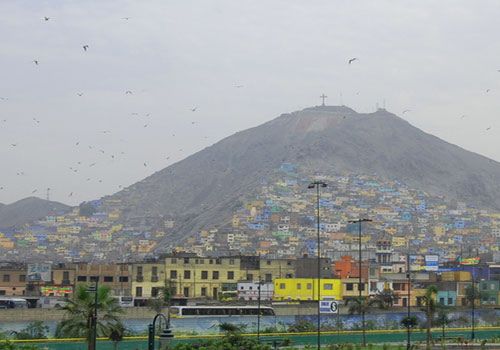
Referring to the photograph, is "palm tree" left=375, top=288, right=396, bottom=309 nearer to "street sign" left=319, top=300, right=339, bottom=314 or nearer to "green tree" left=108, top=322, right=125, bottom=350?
"street sign" left=319, top=300, right=339, bottom=314

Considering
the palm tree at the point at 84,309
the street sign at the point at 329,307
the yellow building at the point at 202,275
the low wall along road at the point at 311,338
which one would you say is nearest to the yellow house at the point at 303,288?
the yellow building at the point at 202,275

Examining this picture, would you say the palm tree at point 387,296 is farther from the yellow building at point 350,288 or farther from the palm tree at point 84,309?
the palm tree at point 84,309

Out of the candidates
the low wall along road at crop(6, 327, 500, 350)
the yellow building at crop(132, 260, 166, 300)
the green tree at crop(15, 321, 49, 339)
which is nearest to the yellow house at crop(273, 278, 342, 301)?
the yellow building at crop(132, 260, 166, 300)

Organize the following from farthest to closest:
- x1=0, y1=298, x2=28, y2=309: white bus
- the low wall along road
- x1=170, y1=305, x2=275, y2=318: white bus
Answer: x1=0, y1=298, x2=28, y2=309: white bus, x1=170, y1=305, x2=275, y2=318: white bus, the low wall along road

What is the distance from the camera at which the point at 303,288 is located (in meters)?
109

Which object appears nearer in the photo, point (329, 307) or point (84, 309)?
point (84, 309)

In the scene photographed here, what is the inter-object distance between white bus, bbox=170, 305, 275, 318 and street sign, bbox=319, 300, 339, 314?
456 cm

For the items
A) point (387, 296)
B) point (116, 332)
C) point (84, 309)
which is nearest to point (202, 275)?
point (387, 296)

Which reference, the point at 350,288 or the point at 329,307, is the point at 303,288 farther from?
the point at 329,307

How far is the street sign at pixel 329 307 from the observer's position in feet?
287

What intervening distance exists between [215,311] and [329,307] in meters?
9.77

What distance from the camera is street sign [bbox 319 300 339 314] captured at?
3450 inches

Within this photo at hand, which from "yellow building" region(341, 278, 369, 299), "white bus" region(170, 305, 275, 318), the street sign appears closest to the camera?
"white bus" region(170, 305, 275, 318)

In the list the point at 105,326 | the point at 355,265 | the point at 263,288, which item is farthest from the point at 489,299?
the point at 105,326
